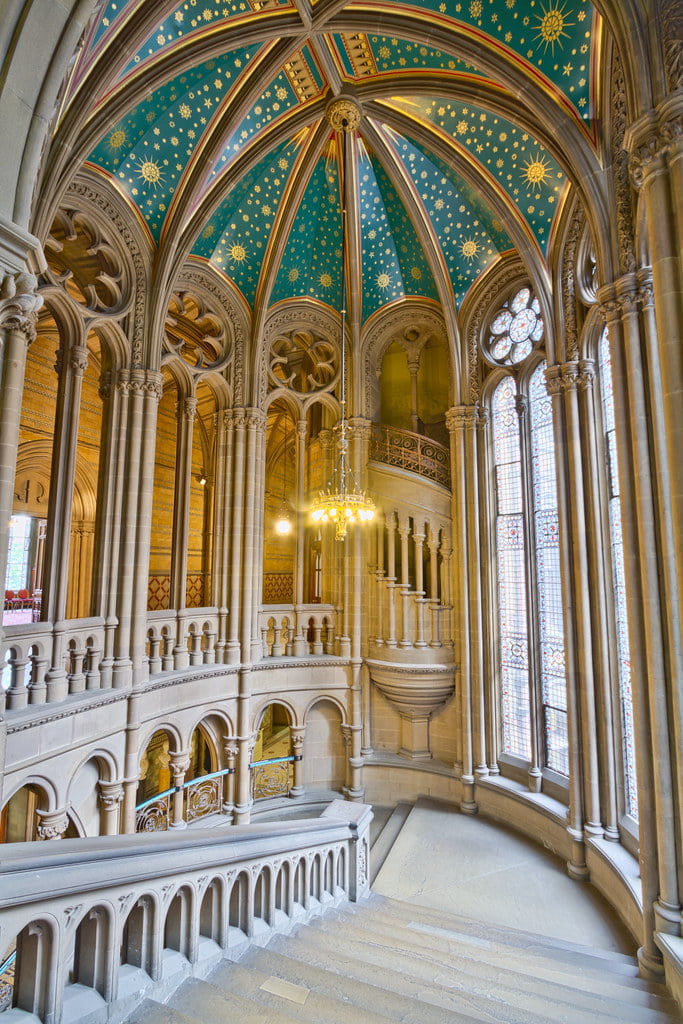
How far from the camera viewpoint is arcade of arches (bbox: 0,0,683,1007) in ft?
17.7

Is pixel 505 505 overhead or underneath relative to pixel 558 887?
overhead

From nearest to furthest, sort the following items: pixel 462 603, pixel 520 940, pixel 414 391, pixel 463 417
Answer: pixel 520 940
pixel 462 603
pixel 463 417
pixel 414 391

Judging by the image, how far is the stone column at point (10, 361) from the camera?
3279 mm

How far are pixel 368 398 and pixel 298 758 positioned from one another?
307 inches

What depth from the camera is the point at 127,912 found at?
2.79m

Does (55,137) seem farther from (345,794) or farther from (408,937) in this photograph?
(345,794)

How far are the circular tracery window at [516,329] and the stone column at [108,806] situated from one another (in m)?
9.84

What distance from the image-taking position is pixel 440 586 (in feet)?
37.7

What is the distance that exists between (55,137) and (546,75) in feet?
19.8

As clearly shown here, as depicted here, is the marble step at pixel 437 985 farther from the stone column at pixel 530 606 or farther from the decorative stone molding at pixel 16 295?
the stone column at pixel 530 606

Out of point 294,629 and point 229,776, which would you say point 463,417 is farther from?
point 229,776

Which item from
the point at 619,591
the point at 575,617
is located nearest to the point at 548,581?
the point at 575,617

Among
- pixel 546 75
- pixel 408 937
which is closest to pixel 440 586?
pixel 408 937

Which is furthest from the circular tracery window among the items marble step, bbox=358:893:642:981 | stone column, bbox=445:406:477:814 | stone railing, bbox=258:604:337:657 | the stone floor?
marble step, bbox=358:893:642:981
